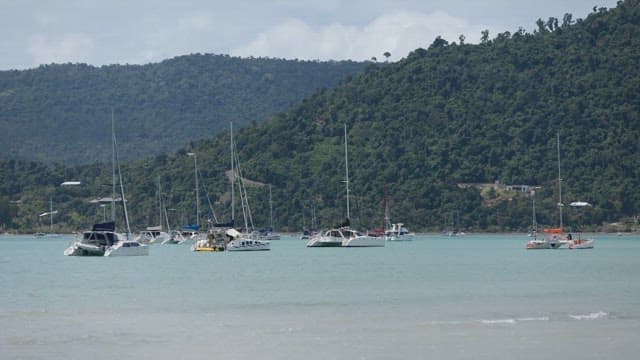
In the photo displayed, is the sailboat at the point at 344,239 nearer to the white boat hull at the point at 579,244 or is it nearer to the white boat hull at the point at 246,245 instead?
the white boat hull at the point at 246,245

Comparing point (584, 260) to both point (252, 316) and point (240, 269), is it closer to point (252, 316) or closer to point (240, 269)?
point (240, 269)

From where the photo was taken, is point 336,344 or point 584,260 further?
point 584,260

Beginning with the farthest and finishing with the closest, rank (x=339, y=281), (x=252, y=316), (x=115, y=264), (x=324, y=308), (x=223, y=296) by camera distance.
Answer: (x=115, y=264) → (x=339, y=281) → (x=223, y=296) → (x=324, y=308) → (x=252, y=316)

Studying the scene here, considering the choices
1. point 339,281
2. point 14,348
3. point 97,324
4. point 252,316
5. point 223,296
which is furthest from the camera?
point 339,281

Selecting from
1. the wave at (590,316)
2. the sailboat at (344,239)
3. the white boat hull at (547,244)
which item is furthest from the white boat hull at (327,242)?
the wave at (590,316)

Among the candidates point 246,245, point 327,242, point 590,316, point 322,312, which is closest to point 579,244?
point 327,242

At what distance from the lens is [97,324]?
49.7 metres

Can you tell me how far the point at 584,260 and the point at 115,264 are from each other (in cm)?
3779

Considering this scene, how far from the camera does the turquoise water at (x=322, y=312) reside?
136 feet

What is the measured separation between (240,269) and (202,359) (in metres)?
52.7

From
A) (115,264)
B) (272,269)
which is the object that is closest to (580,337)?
(272,269)

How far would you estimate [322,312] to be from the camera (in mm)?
54250

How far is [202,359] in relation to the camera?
39.3 m

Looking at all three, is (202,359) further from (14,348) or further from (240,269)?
(240,269)
